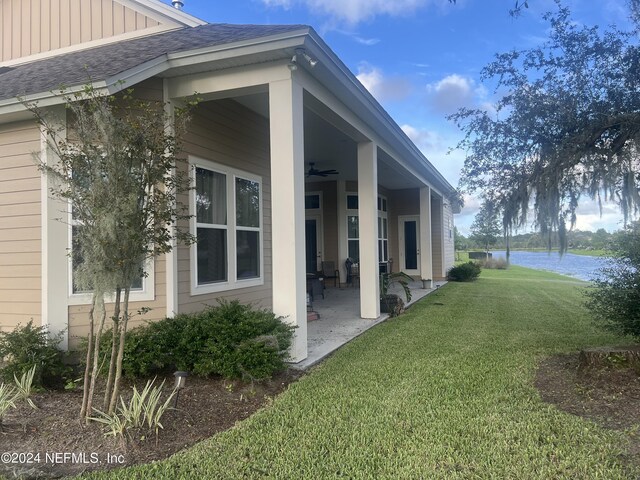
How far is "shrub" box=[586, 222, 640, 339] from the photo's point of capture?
414 centimetres

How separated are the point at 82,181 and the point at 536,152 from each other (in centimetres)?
432

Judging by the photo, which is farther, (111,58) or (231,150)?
(231,150)

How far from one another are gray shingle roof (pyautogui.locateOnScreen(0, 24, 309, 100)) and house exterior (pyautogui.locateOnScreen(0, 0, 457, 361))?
4cm

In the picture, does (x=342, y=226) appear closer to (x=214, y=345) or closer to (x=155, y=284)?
(x=155, y=284)

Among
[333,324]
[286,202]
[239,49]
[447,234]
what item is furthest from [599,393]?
[447,234]

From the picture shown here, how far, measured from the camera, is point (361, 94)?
18.6ft

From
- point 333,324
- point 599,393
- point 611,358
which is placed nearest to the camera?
point 599,393

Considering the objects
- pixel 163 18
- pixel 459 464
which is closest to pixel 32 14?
pixel 163 18

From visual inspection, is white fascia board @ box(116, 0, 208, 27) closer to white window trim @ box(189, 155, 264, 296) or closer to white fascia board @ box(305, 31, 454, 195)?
white window trim @ box(189, 155, 264, 296)

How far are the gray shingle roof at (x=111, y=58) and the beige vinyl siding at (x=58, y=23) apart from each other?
13.5 inches

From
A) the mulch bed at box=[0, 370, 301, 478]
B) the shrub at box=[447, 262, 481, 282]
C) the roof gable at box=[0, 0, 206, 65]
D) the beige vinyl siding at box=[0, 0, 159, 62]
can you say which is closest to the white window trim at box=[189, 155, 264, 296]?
the mulch bed at box=[0, 370, 301, 478]

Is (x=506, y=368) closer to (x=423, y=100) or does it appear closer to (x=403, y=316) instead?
(x=403, y=316)

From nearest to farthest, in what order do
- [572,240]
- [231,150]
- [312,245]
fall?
[572,240] < [231,150] < [312,245]

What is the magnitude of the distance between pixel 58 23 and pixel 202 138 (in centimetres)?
341
